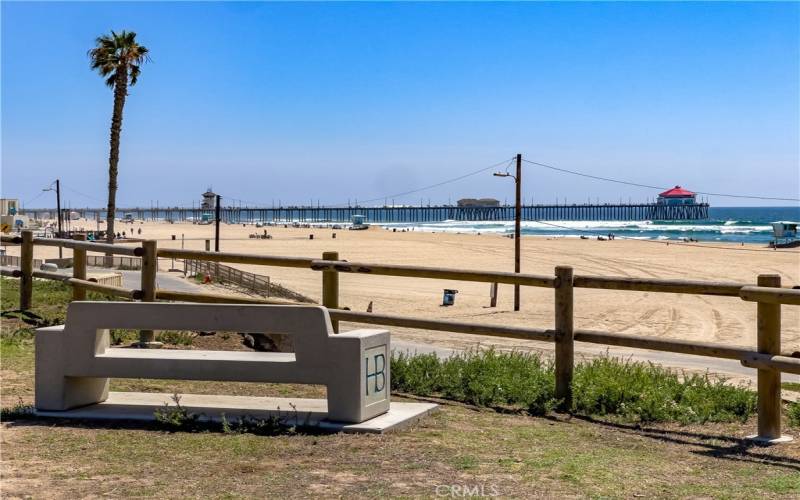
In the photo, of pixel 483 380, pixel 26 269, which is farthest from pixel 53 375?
pixel 26 269

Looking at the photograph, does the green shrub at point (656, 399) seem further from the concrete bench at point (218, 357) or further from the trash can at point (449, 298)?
the trash can at point (449, 298)

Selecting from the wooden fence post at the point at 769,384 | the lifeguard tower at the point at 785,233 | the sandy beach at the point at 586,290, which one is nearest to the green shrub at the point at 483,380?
the wooden fence post at the point at 769,384

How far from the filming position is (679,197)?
580 feet

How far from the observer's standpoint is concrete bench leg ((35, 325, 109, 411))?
7.12 metres

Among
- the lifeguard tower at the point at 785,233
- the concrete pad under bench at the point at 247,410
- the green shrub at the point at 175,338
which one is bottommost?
the concrete pad under bench at the point at 247,410

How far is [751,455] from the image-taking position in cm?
641

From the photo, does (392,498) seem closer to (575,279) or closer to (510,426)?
(510,426)

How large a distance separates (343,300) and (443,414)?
2317 cm

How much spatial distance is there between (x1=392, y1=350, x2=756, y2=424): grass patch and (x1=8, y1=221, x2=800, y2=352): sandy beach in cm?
636

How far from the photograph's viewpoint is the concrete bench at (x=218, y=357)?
6.74m

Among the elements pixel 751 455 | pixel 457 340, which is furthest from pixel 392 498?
pixel 457 340

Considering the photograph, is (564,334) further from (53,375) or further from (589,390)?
(53,375)

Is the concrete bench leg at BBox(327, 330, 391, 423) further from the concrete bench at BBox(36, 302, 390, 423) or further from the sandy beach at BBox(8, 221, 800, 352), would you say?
the sandy beach at BBox(8, 221, 800, 352)

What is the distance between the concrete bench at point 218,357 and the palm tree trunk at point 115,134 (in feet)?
93.4
